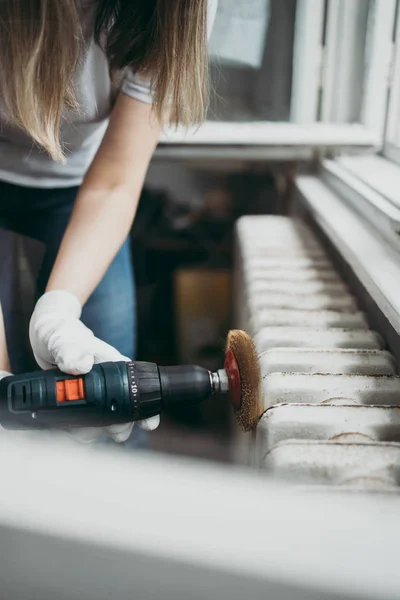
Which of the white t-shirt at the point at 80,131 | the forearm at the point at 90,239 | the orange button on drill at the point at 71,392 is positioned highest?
the white t-shirt at the point at 80,131

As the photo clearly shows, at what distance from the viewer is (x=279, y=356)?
1.63 ft

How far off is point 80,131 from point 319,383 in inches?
12.9

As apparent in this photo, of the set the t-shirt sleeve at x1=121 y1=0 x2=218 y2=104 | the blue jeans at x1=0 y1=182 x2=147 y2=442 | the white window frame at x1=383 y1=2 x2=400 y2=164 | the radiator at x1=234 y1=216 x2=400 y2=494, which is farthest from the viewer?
the white window frame at x1=383 y1=2 x2=400 y2=164

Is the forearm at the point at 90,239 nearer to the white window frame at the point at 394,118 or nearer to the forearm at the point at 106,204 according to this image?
the forearm at the point at 106,204

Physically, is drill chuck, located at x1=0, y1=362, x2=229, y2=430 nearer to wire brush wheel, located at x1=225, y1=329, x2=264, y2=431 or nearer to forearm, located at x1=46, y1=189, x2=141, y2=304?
wire brush wheel, located at x1=225, y1=329, x2=264, y2=431

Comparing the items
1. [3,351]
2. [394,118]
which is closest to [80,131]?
[3,351]

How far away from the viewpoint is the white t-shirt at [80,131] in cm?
47

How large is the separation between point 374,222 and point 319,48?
0.42 metres

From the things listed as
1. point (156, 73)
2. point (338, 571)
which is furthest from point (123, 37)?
point (338, 571)

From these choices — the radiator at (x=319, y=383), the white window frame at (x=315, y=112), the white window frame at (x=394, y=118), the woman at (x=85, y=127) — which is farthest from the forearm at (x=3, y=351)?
the white window frame at (x=394, y=118)

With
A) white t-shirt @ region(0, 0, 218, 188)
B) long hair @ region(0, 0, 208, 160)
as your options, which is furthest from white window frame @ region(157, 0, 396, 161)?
long hair @ region(0, 0, 208, 160)

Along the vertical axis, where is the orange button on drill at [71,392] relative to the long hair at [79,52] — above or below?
below

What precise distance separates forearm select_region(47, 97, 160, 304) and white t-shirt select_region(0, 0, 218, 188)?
2 cm

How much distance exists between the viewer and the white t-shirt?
0.47m
